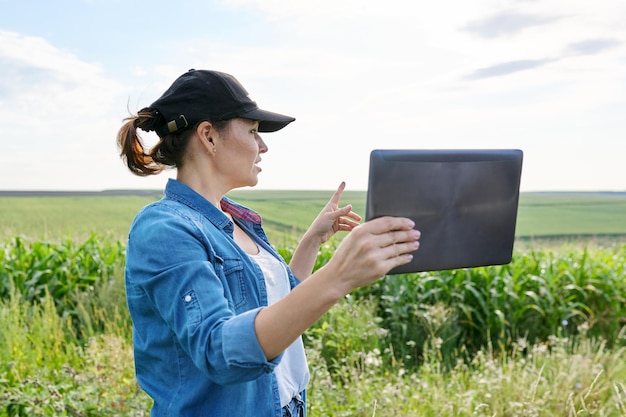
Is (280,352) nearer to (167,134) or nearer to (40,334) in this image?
(167,134)

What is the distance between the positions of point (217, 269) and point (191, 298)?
0.68 ft

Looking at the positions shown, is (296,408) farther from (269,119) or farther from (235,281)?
(269,119)

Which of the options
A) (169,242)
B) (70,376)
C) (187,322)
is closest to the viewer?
(187,322)

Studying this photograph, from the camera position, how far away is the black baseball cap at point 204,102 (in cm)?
195

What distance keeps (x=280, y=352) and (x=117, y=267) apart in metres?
5.20

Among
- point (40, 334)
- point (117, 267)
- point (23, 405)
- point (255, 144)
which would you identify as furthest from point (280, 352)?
point (117, 267)

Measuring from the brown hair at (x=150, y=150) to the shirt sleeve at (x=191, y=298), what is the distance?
24cm

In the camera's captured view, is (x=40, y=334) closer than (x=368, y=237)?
No

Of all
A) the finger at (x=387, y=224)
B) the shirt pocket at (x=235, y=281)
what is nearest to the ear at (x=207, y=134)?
the shirt pocket at (x=235, y=281)

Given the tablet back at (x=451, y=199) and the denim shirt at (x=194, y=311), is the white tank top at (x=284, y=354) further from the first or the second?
the tablet back at (x=451, y=199)

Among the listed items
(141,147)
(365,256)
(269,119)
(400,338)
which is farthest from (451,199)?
(400,338)

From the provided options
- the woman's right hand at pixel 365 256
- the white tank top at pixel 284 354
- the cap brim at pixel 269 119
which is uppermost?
the cap brim at pixel 269 119

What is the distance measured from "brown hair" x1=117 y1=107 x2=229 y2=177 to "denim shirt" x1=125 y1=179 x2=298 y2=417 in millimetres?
98

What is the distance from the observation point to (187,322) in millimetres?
1587
